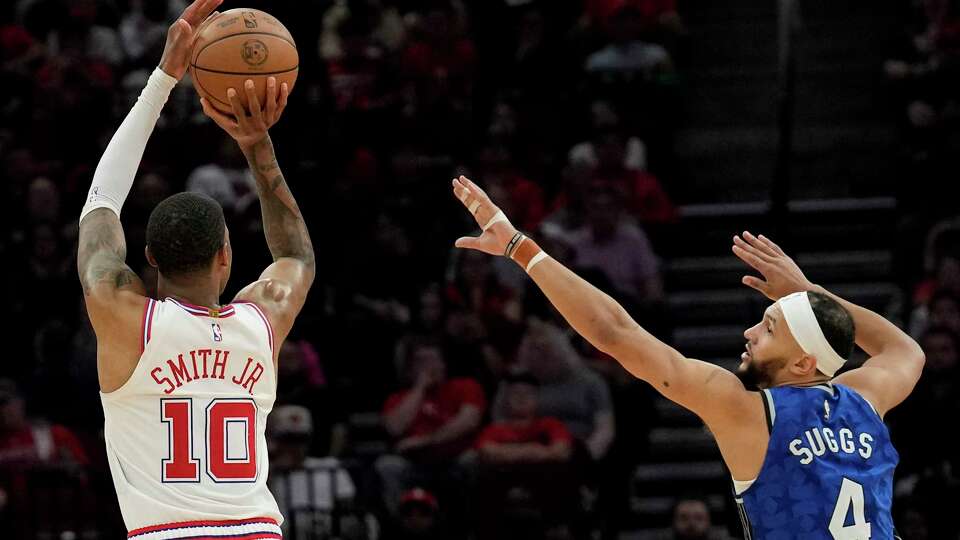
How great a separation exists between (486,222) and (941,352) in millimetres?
6275

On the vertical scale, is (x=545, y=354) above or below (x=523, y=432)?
above

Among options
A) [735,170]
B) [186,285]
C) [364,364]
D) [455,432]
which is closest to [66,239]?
[364,364]

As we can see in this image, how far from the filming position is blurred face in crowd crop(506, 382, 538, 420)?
432 inches

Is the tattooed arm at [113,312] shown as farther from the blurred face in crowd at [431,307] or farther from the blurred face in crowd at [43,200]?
the blurred face in crowd at [43,200]

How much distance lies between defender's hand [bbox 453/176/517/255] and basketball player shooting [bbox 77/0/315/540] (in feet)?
2.84

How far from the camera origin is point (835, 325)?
→ 564 cm

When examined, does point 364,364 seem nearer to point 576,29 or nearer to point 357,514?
point 357,514

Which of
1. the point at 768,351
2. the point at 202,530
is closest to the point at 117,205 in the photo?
the point at 202,530

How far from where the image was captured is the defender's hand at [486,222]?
5703mm

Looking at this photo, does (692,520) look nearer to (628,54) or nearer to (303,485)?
(303,485)

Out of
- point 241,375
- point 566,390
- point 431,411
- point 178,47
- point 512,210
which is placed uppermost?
point 178,47

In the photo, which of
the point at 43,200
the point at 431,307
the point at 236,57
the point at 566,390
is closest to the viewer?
the point at 236,57

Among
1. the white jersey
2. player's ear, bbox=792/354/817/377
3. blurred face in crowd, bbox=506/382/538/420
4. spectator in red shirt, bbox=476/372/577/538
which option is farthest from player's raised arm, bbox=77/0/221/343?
blurred face in crowd, bbox=506/382/538/420

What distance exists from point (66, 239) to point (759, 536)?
8.84 m
